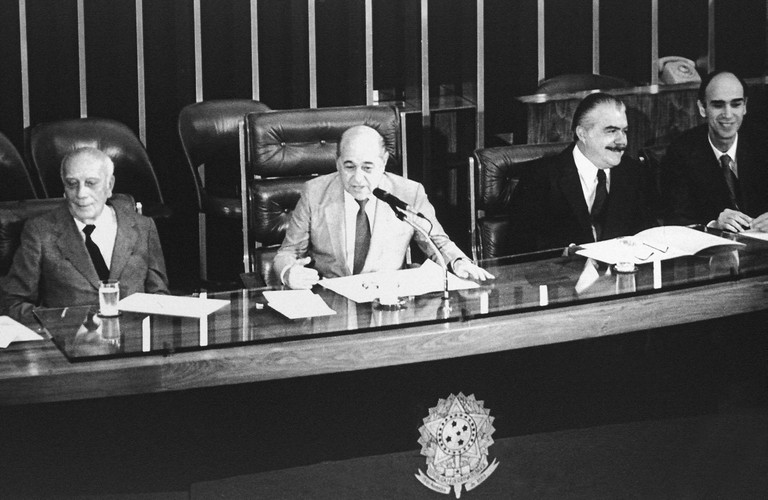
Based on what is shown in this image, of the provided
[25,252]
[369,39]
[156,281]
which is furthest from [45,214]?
[369,39]

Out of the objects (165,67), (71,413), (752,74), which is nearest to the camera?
(71,413)

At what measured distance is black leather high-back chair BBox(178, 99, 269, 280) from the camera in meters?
5.21

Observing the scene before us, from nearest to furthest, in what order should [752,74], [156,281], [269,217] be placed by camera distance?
[156,281] → [269,217] → [752,74]

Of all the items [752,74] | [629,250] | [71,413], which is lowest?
[71,413]

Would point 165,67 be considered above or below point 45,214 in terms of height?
above

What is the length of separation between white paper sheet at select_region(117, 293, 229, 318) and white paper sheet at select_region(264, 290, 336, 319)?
0.43 feet

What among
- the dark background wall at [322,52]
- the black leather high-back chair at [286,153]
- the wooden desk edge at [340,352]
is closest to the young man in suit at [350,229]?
the black leather high-back chair at [286,153]

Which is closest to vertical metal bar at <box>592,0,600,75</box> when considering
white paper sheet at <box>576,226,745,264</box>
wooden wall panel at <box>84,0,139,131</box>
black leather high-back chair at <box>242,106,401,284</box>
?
wooden wall panel at <box>84,0,139,131</box>

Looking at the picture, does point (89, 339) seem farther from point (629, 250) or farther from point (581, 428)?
point (629, 250)

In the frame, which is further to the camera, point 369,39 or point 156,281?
point 369,39

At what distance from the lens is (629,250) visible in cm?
339

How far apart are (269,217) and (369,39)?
2309 millimetres

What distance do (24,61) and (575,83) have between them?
8.89 ft

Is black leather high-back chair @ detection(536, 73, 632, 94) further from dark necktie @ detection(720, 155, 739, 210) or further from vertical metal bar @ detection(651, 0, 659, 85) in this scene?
dark necktie @ detection(720, 155, 739, 210)
